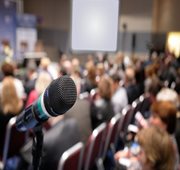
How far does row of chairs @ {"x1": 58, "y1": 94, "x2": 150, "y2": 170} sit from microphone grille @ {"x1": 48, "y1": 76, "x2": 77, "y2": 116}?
3.54 ft

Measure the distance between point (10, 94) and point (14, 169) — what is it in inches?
31.4

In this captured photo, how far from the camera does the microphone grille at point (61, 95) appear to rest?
879 millimetres

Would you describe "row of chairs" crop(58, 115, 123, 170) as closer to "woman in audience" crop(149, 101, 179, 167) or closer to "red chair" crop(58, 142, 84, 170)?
"red chair" crop(58, 142, 84, 170)

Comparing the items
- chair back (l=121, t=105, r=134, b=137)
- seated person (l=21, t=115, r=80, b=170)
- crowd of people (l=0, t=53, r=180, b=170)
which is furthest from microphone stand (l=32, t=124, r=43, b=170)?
chair back (l=121, t=105, r=134, b=137)

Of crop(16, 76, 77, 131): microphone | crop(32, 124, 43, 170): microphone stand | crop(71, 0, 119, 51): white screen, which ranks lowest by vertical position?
crop(32, 124, 43, 170): microphone stand

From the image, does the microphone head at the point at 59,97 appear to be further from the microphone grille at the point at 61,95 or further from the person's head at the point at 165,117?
the person's head at the point at 165,117

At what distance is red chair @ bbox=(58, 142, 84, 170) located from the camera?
1908 millimetres

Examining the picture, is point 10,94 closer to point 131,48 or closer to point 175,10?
point 131,48

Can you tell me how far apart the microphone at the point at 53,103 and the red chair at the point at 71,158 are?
103cm

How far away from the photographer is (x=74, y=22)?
126 centimetres

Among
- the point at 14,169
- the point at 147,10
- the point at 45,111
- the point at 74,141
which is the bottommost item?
the point at 14,169

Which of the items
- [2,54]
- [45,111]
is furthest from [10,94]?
[2,54]

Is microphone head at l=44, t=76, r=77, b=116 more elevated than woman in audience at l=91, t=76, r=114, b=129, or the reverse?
microphone head at l=44, t=76, r=77, b=116

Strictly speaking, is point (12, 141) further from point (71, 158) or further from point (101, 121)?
point (101, 121)
